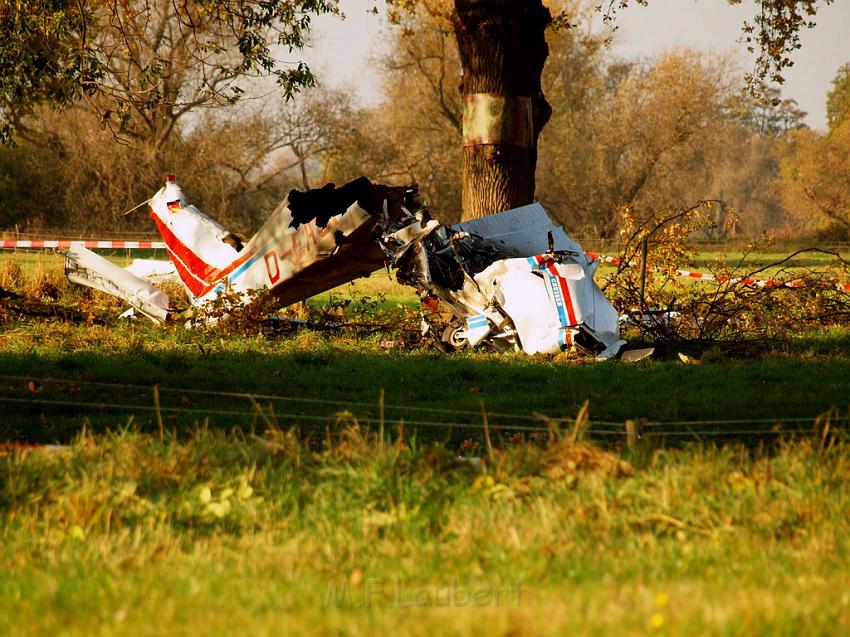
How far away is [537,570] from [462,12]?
1235 centimetres

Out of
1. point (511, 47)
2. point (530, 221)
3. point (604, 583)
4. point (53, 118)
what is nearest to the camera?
point (604, 583)

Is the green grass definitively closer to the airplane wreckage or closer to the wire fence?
the wire fence

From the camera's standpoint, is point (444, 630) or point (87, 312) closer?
point (444, 630)

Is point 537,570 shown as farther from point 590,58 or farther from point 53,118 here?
point 590,58

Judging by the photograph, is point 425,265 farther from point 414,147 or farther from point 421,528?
point 414,147

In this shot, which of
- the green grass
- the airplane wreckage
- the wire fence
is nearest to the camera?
the green grass

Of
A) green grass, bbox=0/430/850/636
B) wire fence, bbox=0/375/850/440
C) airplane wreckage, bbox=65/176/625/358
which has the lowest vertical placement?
green grass, bbox=0/430/850/636

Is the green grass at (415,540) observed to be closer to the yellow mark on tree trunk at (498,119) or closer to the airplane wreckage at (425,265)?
the airplane wreckage at (425,265)

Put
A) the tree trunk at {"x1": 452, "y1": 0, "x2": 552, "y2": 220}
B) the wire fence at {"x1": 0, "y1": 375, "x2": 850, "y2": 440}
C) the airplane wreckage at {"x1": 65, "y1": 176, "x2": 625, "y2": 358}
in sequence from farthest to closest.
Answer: the tree trunk at {"x1": 452, "y1": 0, "x2": 552, "y2": 220}, the airplane wreckage at {"x1": 65, "y1": 176, "x2": 625, "y2": 358}, the wire fence at {"x1": 0, "y1": 375, "x2": 850, "y2": 440}

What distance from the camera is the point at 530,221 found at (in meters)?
13.0

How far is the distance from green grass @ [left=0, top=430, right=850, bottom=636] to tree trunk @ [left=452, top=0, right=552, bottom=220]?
9.83 meters

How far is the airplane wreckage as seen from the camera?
1129cm

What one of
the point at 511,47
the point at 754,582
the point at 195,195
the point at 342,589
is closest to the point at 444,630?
the point at 342,589

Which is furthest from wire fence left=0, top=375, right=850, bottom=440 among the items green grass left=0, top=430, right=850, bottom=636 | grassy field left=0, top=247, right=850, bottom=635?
green grass left=0, top=430, right=850, bottom=636
